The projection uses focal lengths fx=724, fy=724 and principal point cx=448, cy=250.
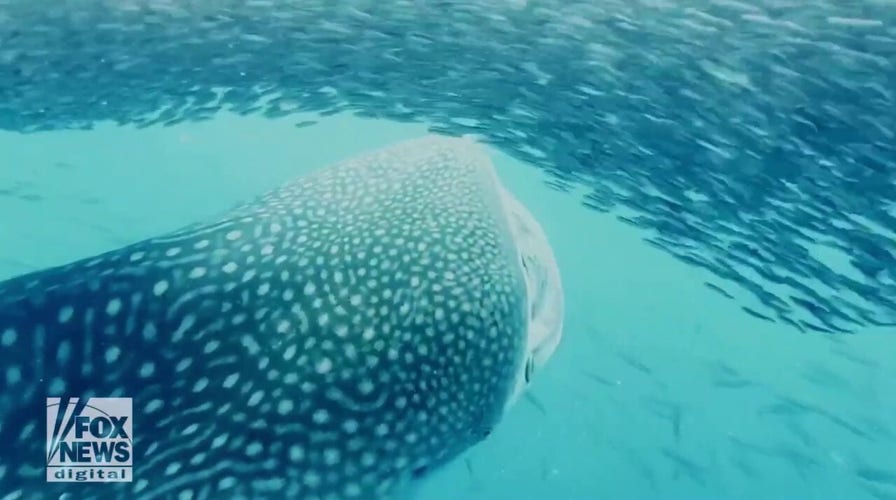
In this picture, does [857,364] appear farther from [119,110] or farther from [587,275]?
[119,110]

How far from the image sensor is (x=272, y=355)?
1553mm

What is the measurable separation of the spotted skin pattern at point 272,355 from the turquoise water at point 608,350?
317mm

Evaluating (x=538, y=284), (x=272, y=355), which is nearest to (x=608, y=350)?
(x=538, y=284)

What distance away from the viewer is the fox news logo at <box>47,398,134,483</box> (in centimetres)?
159

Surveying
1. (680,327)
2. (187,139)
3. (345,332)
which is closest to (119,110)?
(187,139)

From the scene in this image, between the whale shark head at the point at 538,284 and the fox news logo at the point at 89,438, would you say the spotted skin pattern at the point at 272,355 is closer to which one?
the fox news logo at the point at 89,438

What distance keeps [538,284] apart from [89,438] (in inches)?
43.7

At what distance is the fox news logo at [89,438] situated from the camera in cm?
159

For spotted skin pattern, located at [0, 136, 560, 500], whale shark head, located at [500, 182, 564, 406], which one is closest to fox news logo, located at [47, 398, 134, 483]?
spotted skin pattern, located at [0, 136, 560, 500]

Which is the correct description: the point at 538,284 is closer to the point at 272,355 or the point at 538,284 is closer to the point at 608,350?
the point at 608,350

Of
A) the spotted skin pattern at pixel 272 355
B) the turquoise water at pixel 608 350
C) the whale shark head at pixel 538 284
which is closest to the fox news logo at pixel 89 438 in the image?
the spotted skin pattern at pixel 272 355

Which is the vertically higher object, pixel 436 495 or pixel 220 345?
pixel 220 345

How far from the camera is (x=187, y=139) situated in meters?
1.97

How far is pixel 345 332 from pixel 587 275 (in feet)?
2.37
